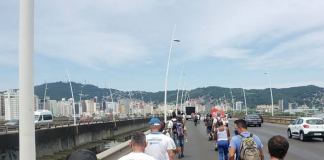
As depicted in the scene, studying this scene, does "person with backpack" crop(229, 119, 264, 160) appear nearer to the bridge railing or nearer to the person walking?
the person walking

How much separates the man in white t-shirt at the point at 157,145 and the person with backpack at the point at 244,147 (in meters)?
1.14

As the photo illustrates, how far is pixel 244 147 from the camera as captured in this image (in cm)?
536

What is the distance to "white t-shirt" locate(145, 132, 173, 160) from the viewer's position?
19.3ft

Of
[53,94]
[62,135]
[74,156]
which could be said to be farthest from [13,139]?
[53,94]

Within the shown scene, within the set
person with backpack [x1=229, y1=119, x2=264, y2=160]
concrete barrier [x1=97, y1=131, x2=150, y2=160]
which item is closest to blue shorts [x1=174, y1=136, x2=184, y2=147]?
concrete barrier [x1=97, y1=131, x2=150, y2=160]

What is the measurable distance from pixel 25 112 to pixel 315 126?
64.5 ft

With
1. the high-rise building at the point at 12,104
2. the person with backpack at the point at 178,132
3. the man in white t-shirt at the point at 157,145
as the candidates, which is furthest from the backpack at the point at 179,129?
the high-rise building at the point at 12,104

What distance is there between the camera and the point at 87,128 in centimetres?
2872

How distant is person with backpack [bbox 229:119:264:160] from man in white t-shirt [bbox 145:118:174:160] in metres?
1.14

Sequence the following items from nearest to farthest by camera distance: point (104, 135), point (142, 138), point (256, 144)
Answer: point (142, 138)
point (256, 144)
point (104, 135)

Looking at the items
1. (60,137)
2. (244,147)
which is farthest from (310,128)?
(244,147)

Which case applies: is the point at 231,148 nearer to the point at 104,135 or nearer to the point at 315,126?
the point at 315,126

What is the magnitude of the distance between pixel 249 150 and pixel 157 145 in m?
1.59

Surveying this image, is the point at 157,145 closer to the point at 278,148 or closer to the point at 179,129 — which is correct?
the point at 278,148
